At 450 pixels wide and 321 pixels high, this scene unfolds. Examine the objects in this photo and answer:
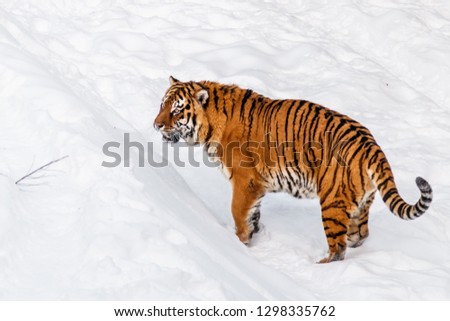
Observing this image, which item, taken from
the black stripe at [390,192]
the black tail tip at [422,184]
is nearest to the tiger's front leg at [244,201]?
the black stripe at [390,192]

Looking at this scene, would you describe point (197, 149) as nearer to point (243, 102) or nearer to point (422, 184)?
point (243, 102)

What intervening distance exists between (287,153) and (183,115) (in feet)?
3.39

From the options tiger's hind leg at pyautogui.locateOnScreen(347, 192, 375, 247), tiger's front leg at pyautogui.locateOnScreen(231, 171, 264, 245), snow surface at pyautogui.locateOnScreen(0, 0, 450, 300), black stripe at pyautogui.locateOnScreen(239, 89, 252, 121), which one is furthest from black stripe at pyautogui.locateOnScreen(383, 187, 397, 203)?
black stripe at pyautogui.locateOnScreen(239, 89, 252, 121)

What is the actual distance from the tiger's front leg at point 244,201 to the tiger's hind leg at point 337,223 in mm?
729

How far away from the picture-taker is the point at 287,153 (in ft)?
21.4

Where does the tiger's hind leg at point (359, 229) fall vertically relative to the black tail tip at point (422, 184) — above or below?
below

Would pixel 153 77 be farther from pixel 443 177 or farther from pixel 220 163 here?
pixel 443 177

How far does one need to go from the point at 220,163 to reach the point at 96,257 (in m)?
2.47

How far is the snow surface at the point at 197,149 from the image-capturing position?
4.62 meters

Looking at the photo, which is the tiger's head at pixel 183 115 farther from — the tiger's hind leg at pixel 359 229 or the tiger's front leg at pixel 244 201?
the tiger's hind leg at pixel 359 229

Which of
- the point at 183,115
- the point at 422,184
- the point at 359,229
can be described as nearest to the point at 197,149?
the point at 183,115

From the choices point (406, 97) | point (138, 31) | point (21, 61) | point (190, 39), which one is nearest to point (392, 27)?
point (406, 97)

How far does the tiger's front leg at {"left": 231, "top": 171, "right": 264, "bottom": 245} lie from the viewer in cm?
664

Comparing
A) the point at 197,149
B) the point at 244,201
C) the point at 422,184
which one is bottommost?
the point at 197,149
